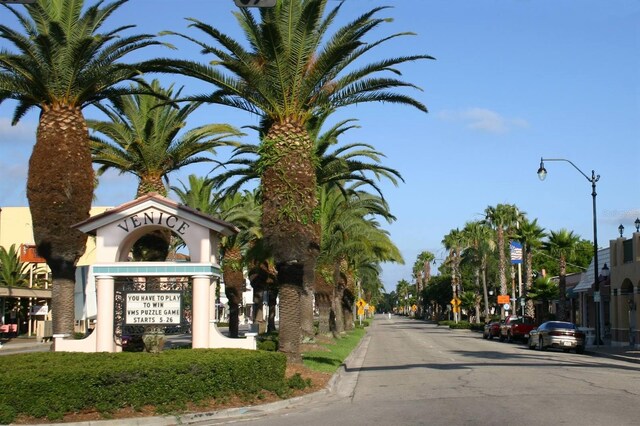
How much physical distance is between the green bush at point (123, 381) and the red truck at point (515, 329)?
3597 centimetres

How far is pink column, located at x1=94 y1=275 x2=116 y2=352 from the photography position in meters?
20.4

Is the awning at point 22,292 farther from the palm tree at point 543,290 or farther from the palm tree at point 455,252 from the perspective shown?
the palm tree at point 455,252

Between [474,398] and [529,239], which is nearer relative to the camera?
[474,398]

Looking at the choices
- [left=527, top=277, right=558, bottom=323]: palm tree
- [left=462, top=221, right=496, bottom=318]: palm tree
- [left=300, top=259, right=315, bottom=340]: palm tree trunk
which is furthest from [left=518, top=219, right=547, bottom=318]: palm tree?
[left=300, top=259, right=315, bottom=340]: palm tree trunk

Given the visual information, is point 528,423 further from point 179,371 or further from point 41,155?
point 41,155

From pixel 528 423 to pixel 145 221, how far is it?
40.4 ft

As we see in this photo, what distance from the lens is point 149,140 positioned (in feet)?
91.4

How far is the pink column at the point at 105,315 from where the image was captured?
67.1 ft

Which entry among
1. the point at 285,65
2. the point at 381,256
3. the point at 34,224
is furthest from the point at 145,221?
the point at 381,256

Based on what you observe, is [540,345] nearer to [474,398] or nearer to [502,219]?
[474,398]

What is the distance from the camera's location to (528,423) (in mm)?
12461

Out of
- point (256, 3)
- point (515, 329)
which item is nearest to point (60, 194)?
point (256, 3)

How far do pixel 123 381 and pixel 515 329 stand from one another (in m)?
39.5

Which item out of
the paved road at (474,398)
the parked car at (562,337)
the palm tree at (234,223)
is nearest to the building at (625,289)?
the parked car at (562,337)
